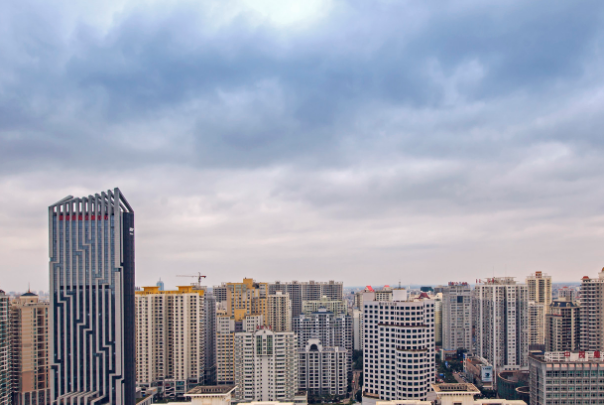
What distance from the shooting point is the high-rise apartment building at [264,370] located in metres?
41.5

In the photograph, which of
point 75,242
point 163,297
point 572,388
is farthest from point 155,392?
point 572,388

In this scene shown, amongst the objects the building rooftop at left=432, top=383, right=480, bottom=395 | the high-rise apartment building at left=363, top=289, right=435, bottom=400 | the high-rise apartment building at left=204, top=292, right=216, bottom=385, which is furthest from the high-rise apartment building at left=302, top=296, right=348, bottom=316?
the building rooftop at left=432, top=383, right=480, bottom=395

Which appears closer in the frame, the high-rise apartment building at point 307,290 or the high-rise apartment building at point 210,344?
the high-rise apartment building at point 210,344

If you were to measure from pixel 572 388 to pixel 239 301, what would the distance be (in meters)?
40.2

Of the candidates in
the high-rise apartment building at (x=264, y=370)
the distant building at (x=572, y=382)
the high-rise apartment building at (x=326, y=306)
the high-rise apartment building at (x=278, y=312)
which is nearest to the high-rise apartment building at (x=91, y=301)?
the high-rise apartment building at (x=264, y=370)

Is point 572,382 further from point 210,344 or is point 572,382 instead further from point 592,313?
point 210,344

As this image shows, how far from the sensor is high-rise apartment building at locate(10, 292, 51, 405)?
3822 cm

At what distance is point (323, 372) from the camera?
1933 inches

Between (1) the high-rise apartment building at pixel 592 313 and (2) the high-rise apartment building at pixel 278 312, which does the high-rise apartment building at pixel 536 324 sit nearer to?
(1) the high-rise apartment building at pixel 592 313

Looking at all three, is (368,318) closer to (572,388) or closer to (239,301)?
(572,388)

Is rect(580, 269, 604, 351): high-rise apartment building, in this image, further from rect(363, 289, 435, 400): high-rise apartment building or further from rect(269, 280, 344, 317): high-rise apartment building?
rect(269, 280, 344, 317): high-rise apartment building

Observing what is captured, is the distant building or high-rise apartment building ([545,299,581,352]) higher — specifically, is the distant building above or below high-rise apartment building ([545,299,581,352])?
above

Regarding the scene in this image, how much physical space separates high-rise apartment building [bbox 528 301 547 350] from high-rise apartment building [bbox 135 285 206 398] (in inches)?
1470

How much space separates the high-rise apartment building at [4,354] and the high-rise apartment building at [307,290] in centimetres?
5155
